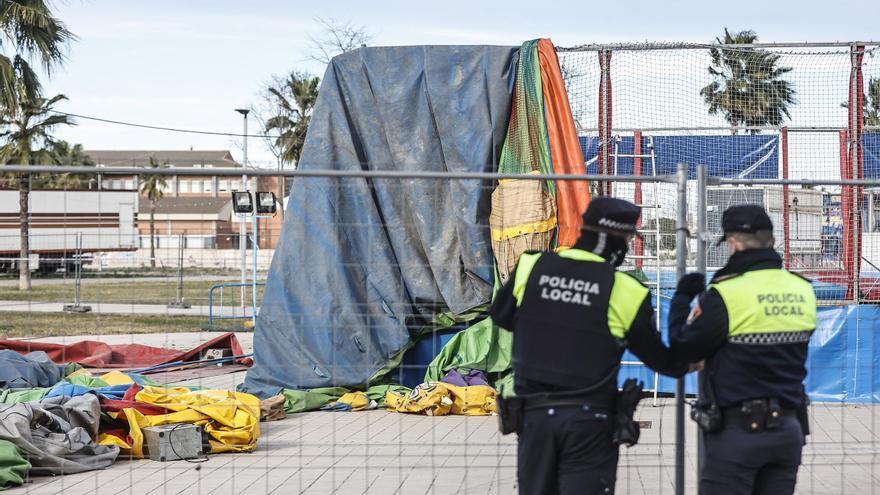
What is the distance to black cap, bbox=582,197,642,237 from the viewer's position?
14.6ft

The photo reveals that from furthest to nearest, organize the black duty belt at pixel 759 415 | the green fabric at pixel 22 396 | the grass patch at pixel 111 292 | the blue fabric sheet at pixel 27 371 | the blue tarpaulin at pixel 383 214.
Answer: the blue tarpaulin at pixel 383 214 < the blue fabric sheet at pixel 27 371 < the green fabric at pixel 22 396 < the grass patch at pixel 111 292 < the black duty belt at pixel 759 415

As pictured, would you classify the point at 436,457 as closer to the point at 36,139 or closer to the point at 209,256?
the point at 209,256

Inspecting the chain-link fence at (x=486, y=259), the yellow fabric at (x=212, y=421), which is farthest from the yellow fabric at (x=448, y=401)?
the yellow fabric at (x=212, y=421)

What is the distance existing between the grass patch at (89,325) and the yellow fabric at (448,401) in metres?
4.83

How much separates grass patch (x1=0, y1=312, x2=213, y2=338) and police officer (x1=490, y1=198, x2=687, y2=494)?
10.3 m

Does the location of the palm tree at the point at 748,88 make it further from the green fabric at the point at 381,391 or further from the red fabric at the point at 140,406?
the red fabric at the point at 140,406

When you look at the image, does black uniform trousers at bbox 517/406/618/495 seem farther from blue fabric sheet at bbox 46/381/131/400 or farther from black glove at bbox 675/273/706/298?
blue fabric sheet at bbox 46/381/131/400

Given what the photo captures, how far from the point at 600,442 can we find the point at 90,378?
793 cm

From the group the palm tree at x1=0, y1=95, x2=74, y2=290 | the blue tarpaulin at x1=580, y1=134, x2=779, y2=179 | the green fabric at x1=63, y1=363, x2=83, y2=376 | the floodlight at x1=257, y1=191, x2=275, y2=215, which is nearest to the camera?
the green fabric at x1=63, y1=363, x2=83, y2=376

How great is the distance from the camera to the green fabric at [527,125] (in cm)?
1125

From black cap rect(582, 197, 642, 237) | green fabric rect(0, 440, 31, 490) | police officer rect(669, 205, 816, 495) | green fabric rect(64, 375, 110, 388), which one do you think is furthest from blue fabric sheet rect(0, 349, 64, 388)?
police officer rect(669, 205, 816, 495)

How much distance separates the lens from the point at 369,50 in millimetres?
11656

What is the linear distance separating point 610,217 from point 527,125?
276 inches

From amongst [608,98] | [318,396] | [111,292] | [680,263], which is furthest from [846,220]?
[111,292]
